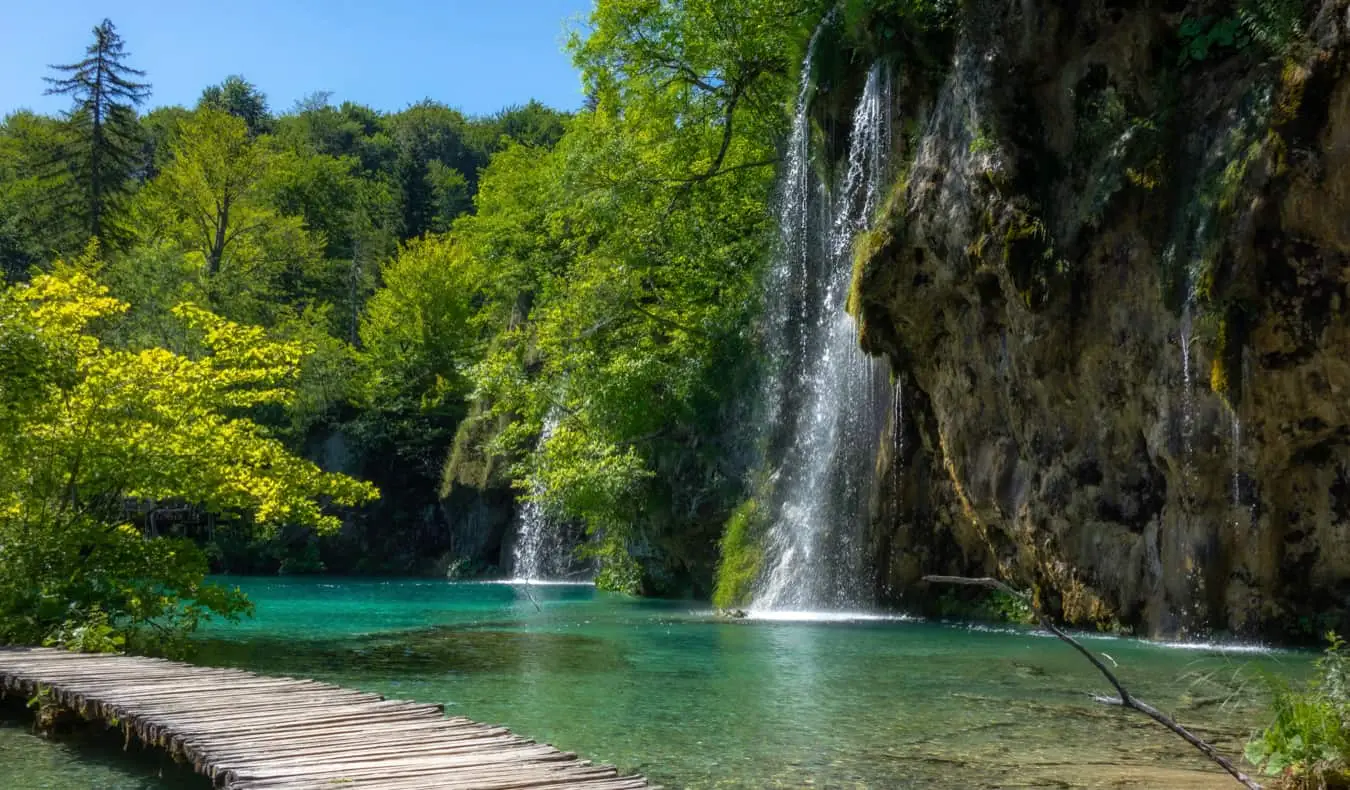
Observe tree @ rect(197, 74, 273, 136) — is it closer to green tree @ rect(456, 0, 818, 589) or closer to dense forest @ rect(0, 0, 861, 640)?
dense forest @ rect(0, 0, 861, 640)

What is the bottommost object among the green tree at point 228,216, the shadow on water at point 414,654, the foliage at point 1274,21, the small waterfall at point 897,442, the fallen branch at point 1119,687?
the shadow on water at point 414,654

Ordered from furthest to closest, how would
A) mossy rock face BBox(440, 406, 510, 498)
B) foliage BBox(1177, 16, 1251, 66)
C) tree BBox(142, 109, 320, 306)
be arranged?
tree BBox(142, 109, 320, 306) → mossy rock face BBox(440, 406, 510, 498) → foliage BBox(1177, 16, 1251, 66)

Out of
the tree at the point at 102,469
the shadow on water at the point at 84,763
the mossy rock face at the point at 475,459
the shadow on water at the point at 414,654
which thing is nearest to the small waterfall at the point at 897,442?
the shadow on water at the point at 414,654

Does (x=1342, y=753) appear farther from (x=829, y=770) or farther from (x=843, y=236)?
(x=843, y=236)

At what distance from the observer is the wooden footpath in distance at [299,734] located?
5082 millimetres

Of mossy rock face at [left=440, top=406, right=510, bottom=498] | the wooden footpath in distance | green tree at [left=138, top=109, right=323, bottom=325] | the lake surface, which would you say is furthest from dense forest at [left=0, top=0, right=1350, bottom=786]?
green tree at [left=138, top=109, right=323, bottom=325]

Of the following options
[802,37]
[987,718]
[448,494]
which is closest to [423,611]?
[802,37]

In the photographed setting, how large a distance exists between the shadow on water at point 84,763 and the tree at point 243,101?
7386 cm

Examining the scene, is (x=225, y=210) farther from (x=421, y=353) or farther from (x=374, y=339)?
(x=421, y=353)

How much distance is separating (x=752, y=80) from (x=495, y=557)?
17.7 m

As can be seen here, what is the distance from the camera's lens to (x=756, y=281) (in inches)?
927

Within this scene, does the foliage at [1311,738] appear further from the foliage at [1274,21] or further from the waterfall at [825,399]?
the waterfall at [825,399]

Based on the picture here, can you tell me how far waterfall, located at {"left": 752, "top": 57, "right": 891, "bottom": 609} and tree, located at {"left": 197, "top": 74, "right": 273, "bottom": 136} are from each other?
63.8 metres

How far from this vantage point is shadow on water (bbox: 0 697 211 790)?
661cm
